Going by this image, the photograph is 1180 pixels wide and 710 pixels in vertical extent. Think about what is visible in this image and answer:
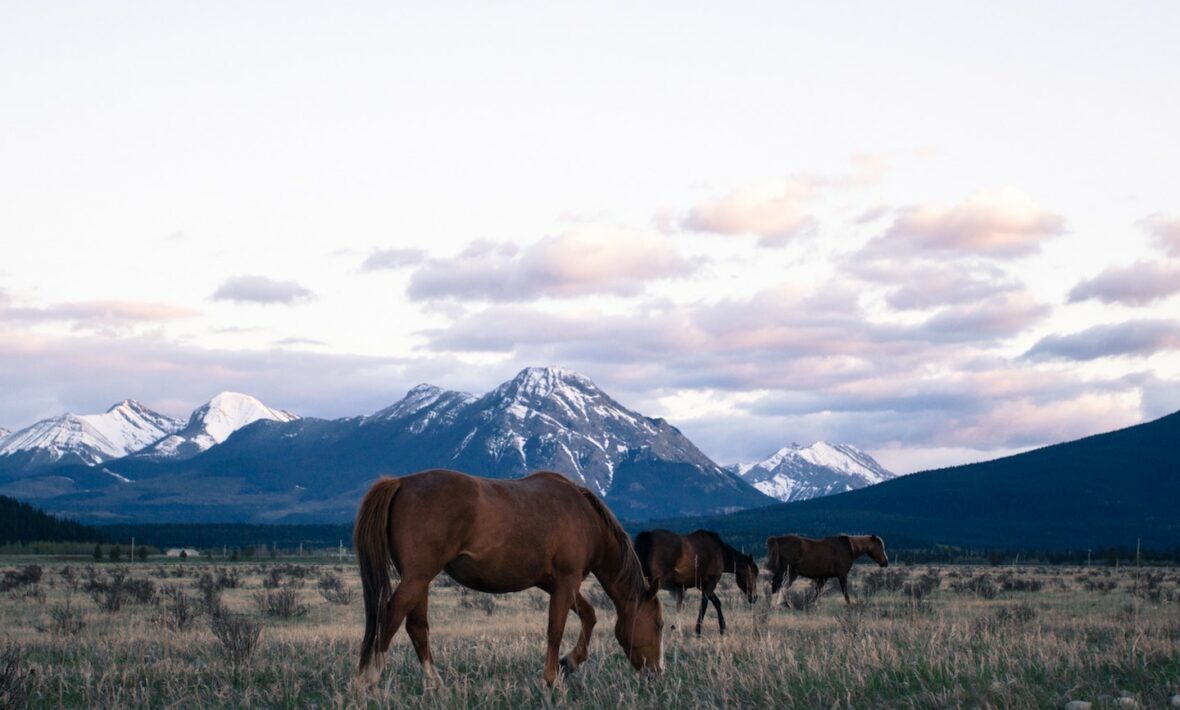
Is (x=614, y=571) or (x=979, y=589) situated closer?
(x=614, y=571)

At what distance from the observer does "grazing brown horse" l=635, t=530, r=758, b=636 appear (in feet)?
66.2

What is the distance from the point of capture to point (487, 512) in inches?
410

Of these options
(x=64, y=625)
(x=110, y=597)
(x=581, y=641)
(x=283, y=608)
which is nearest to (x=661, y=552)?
(x=283, y=608)

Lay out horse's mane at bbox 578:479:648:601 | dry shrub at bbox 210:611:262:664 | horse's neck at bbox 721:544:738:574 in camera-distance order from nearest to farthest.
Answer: horse's mane at bbox 578:479:648:601
dry shrub at bbox 210:611:262:664
horse's neck at bbox 721:544:738:574

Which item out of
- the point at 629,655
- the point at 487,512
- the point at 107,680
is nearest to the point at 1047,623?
the point at 629,655

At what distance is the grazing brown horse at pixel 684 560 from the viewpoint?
66.2 ft

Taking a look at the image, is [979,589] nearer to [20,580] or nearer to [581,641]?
[581,641]

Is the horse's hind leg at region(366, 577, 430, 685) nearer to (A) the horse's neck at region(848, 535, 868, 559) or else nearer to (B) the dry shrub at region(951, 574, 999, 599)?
(A) the horse's neck at region(848, 535, 868, 559)

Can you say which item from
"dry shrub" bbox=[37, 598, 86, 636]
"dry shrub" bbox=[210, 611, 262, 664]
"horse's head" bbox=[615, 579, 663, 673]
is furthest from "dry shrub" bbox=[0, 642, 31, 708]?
"dry shrub" bbox=[37, 598, 86, 636]

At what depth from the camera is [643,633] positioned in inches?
454

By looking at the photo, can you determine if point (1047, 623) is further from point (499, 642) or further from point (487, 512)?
point (487, 512)

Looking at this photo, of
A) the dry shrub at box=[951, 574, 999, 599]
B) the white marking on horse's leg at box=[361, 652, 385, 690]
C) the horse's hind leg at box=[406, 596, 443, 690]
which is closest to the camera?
the white marking on horse's leg at box=[361, 652, 385, 690]

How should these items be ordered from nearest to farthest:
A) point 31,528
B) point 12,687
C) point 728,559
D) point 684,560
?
point 12,687, point 684,560, point 728,559, point 31,528

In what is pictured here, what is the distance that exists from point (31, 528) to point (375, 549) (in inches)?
4530
